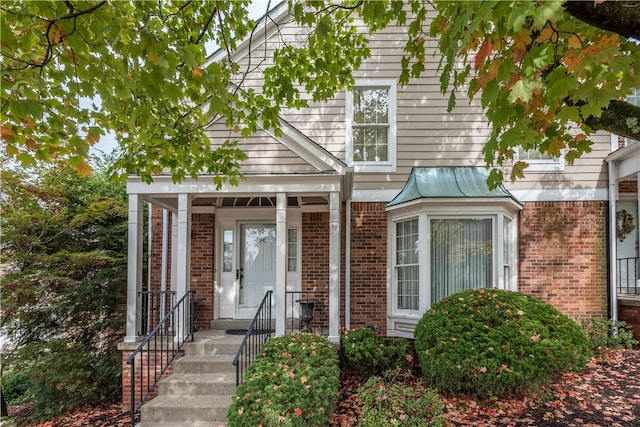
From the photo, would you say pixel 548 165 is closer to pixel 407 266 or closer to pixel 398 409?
pixel 407 266

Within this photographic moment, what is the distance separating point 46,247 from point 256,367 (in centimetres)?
519

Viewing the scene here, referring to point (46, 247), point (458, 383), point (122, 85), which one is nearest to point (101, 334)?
point (46, 247)

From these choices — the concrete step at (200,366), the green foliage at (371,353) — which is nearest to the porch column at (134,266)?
the concrete step at (200,366)

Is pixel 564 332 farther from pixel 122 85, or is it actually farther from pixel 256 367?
pixel 122 85

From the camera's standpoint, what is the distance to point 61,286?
7.15 meters

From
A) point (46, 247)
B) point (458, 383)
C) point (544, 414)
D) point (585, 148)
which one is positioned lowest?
point (544, 414)

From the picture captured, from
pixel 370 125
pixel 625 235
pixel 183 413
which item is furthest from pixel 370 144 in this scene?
pixel 625 235

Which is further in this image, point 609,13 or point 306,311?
point 306,311

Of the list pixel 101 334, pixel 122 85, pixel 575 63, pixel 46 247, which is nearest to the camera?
pixel 575 63

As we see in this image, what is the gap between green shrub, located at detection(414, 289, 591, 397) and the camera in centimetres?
512

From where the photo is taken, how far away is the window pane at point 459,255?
7094 millimetres

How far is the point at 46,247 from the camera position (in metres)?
7.06

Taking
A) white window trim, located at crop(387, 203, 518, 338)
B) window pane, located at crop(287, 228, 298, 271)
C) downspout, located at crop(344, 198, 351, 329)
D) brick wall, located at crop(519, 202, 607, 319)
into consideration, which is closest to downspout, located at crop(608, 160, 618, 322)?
brick wall, located at crop(519, 202, 607, 319)

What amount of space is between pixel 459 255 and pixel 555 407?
9.29ft
